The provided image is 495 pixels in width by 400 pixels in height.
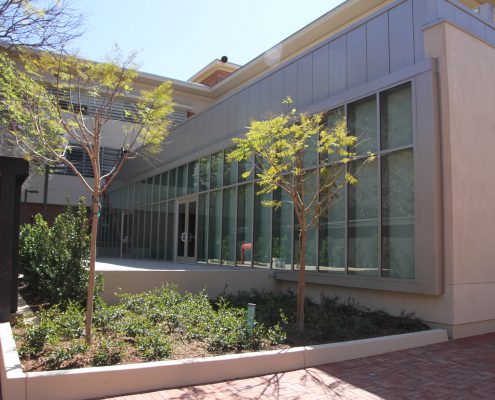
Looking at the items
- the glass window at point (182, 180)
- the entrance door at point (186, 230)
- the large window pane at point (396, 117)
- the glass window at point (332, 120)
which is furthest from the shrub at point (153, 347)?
the glass window at point (182, 180)

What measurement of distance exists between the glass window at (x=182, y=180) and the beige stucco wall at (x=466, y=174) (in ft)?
37.1

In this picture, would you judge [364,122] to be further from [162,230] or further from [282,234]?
[162,230]

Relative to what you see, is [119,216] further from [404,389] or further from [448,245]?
[404,389]

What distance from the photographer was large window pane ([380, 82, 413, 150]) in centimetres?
920

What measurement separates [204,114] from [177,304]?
9.87m

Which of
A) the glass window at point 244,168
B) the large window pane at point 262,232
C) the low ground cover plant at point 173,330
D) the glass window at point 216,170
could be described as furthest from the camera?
the glass window at point 216,170

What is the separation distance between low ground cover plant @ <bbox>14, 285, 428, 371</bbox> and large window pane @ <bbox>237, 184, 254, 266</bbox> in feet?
13.0

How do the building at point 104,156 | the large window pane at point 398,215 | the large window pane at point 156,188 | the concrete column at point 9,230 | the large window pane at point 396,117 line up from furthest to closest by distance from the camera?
the building at point 104,156 → the large window pane at point 156,188 → the large window pane at point 396,117 → the large window pane at point 398,215 → the concrete column at point 9,230

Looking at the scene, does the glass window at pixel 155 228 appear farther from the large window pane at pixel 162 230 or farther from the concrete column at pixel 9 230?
the concrete column at pixel 9 230

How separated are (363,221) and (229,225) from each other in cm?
585

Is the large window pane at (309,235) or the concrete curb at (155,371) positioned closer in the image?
the concrete curb at (155,371)

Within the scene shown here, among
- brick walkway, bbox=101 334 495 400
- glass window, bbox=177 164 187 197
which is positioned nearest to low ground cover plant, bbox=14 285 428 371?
brick walkway, bbox=101 334 495 400

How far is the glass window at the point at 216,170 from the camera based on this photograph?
619 inches

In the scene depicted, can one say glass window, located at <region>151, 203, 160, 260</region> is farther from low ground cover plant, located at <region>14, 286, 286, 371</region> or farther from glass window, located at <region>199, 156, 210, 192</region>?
low ground cover plant, located at <region>14, 286, 286, 371</region>
